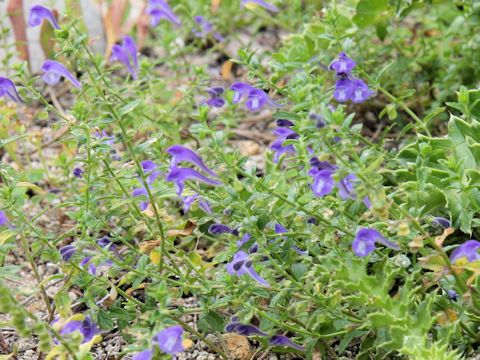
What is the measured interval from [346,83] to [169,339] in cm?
92

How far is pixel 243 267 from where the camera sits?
1.83 meters

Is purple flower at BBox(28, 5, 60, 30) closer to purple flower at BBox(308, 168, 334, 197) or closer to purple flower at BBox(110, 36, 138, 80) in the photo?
purple flower at BBox(110, 36, 138, 80)

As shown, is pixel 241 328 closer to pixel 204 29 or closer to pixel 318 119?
pixel 318 119

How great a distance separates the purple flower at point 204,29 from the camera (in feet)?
11.8

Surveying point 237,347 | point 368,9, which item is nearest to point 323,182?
point 237,347

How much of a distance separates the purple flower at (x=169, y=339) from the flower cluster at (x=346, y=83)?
84cm

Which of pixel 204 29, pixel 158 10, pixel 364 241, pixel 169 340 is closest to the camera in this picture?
pixel 169 340

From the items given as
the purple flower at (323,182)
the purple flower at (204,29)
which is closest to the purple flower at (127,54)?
the purple flower at (204,29)

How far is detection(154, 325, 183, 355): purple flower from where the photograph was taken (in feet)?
5.34

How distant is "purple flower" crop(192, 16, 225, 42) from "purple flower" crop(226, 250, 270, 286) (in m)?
1.84

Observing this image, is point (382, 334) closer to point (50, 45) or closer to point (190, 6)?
point (50, 45)

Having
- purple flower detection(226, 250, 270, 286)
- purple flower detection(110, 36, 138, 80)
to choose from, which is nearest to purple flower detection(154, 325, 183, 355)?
purple flower detection(226, 250, 270, 286)

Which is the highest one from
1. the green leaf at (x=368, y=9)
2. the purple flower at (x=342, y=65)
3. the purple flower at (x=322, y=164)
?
the purple flower at (x=342, y=65)

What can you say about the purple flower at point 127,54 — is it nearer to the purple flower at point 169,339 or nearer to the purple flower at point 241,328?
the purple flower at point 241,328
